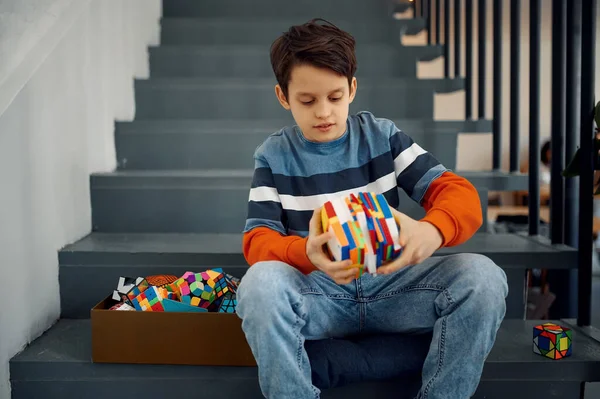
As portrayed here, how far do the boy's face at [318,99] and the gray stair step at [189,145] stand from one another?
2.68ft

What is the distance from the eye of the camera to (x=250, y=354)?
1.20m

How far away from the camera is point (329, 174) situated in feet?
3.99

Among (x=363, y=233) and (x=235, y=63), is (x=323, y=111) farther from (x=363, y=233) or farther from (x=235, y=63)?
(x=235, y=63)

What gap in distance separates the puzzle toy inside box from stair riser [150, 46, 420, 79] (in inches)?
52.9

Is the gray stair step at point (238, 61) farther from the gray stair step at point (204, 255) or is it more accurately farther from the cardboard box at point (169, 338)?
the cardboard box at point (169, 338)

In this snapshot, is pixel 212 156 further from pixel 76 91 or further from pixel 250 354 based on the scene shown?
pixel 250 354

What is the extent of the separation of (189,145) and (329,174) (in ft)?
2.94

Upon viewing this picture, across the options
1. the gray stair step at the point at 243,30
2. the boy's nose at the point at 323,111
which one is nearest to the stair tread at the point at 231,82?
→ the gray stair step at the point at 243,30

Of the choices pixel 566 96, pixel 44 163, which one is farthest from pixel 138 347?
pixel 566 96

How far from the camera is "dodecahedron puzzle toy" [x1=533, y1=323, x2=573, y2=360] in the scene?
120 centimetres

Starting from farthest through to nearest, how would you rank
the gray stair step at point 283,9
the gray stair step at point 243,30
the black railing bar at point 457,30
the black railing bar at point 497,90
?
1. the gray stair step at point 283,9
2. the gray stair step at point 243,30
3. the black railing bar at point 457,30
4. the black railing bar at point 497,90

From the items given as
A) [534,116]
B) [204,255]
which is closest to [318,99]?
[204,255]

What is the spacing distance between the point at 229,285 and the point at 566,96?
992 mm

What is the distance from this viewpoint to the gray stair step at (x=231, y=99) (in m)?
2.21
